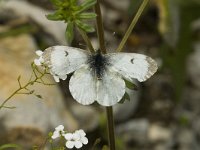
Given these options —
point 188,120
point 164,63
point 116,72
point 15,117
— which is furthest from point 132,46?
point 116,72

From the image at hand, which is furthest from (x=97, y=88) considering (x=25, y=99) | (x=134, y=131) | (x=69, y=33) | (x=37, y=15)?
(x=37, y=15)

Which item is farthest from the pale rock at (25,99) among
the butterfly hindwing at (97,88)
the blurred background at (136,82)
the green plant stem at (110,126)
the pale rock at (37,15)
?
the butterfly hindwing at (97,88)

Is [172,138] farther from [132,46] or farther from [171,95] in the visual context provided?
[132,46]

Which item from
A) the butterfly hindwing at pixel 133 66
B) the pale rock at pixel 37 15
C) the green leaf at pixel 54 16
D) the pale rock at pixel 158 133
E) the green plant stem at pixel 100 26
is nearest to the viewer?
the butterfly hindwing at pixel 133 66

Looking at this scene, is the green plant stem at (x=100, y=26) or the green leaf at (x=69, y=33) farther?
the green plant stem at (x=100, y=26)

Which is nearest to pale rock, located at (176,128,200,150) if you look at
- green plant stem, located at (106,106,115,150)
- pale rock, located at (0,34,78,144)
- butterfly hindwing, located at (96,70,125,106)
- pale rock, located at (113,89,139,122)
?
pale rock, located at (113,89,139,122)

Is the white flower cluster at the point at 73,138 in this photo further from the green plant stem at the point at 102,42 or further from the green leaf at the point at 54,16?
the green leaf at the point at 54,16
